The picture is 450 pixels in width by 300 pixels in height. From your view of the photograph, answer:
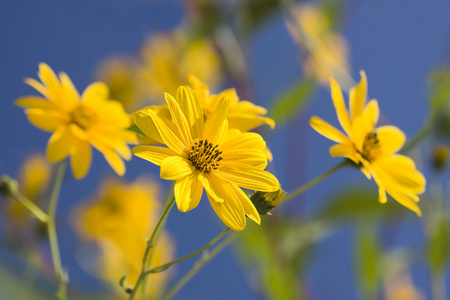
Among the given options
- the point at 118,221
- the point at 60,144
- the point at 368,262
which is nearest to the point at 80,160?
the point at 60,144

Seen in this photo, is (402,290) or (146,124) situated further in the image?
(402,290)

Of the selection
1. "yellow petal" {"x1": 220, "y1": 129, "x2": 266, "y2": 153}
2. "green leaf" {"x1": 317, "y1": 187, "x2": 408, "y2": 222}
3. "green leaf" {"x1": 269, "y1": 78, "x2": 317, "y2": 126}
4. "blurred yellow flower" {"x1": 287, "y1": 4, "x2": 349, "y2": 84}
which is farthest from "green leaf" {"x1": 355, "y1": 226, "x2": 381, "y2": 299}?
"yellow petal" {"x1": 220, "y1": 129, "x2": 266, "y2": 153}

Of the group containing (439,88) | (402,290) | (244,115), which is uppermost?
(244,115)

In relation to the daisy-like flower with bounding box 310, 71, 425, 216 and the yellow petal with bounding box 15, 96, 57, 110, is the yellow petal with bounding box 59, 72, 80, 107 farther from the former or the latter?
the daisy-like flower with bounding box 310, 71, 425, 216

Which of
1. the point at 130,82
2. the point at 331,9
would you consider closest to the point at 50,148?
the point at 130,82

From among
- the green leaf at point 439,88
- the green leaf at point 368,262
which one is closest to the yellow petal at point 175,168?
the green leaf at point 439,88

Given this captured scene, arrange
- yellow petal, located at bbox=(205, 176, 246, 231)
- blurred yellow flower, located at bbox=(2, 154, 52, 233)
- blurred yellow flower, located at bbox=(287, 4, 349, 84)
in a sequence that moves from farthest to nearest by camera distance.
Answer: blurred yellow flower, located at bbox=(287, 4, 349, 84) < blurred yellow flower, located at bbox=(2, 154, 52, 233) < yellow petal, located at bbox=(205, 176, 246, 231)

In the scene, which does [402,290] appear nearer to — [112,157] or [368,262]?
[368,262]
